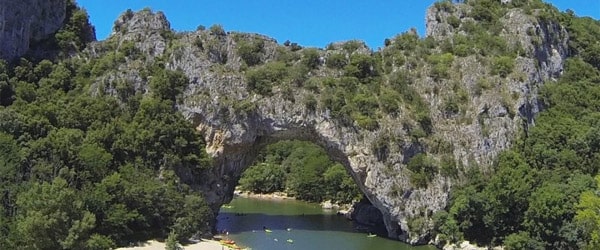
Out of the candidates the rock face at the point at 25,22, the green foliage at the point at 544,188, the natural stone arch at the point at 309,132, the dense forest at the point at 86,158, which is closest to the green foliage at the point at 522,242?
the green foliage at the point at 544,188

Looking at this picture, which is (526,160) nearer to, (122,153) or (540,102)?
(540,102)

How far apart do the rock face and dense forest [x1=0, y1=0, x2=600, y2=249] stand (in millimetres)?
1457

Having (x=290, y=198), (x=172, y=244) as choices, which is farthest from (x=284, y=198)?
(x=172, y=244)

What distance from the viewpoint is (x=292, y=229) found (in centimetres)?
7050

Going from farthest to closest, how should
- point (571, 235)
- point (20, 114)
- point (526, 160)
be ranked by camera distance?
point (526, 160)
point (20, 114)
point (571, 235)

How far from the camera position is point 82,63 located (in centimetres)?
7331

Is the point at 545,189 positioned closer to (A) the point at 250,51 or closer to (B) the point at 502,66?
(B) the point at 502,66

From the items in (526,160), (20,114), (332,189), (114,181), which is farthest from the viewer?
(332,189)

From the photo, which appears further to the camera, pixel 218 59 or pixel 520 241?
pixel 218 59

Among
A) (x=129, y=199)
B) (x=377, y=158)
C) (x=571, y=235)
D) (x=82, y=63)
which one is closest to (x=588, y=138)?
(x=571, y=235)

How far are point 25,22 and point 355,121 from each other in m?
38.2

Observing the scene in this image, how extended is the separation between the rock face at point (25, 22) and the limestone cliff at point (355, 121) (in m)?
6.39

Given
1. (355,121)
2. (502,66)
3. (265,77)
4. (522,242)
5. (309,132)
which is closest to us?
(522,242)

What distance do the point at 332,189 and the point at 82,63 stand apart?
4059 cm
